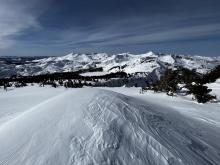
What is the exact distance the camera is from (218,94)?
20469 millimetres

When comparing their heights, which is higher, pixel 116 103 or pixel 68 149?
pixel 116 103

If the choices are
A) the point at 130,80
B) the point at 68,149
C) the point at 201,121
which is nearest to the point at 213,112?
the point at 201,121

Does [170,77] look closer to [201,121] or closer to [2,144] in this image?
[201,121]

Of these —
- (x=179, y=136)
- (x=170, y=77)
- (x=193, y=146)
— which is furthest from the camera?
(x=170, y=77)

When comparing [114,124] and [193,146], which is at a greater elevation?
[114,124]

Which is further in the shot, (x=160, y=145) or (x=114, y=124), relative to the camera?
(x=114, y=124)

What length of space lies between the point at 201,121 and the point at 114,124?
5.56 meters

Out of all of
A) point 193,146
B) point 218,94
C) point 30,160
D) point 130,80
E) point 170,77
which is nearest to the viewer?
→ point 30,160

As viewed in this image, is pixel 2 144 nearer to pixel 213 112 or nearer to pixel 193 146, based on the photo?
pixel 193 146

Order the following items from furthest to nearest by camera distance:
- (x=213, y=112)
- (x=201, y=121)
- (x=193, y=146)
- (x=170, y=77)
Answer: (x=170, y=77) < (x=213, y=112) < (x=201, y=121) < (x=193, y=146)

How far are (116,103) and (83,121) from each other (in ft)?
7.90

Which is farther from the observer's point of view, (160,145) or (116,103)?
(116,103)

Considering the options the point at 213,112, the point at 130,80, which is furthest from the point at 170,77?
the point at 130,80

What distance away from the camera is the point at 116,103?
10.4 meters
